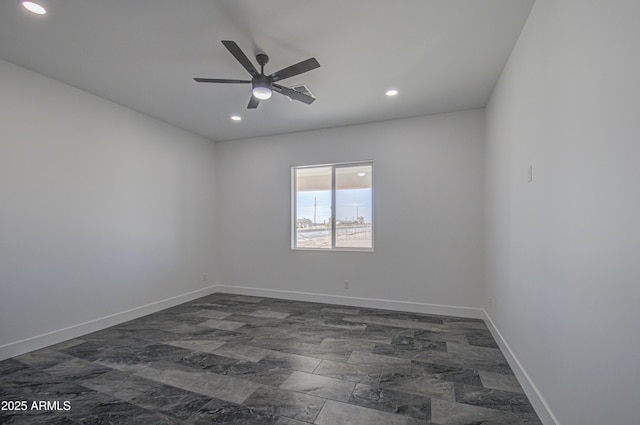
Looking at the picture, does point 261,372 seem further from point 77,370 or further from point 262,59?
point 262,59

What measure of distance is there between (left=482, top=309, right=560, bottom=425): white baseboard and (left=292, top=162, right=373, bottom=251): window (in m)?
2.08

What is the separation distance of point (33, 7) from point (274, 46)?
1.74 meters

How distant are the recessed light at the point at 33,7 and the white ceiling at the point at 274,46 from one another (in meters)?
0.04

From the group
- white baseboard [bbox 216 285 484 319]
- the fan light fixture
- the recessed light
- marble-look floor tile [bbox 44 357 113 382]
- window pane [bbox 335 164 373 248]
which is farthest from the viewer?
window pane [bbox 335 164 373 248]

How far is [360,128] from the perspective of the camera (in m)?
4.46

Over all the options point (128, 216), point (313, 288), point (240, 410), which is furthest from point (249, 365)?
point (128, 216)

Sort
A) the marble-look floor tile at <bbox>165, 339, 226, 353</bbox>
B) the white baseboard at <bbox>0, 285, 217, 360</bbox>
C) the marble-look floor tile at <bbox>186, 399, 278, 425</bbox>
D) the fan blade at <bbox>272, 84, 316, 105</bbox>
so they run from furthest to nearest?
1. the marble-look floor tile at <bbox>165, 339, 226, 353</bbox>
2. the white baseboard at <bbox>0, 285, 217, 360</bbox>
3. the fan blade at <bbox>272, 84, 316, 105</bbox>
4. the marble-look floor tile at <bbox>186, 399, 278, 425</bbox>

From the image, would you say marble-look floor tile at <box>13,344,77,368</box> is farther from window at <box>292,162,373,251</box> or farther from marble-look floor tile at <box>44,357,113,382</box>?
window at <box>292,162,373,251</box>

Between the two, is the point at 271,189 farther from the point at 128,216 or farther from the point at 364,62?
the point at 364,62

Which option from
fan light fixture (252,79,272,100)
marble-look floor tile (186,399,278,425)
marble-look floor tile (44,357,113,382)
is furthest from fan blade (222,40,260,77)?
marble-look floor tile (44,357,113,382)

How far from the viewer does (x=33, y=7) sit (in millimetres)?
2059

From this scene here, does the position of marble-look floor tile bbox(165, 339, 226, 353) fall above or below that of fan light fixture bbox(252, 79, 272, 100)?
below

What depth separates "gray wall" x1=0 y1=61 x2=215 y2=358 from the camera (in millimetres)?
2793

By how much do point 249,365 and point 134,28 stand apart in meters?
3.03
